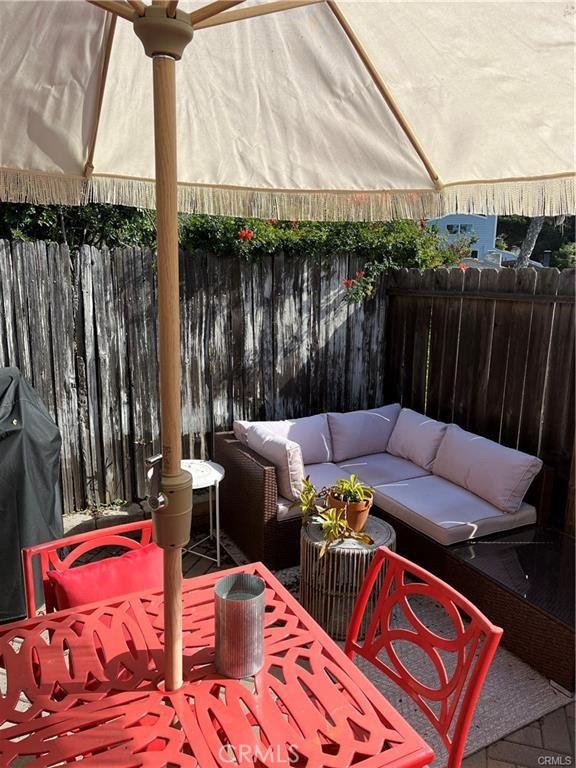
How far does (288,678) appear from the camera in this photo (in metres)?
1.41

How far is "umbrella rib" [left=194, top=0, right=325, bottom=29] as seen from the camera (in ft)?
4.19

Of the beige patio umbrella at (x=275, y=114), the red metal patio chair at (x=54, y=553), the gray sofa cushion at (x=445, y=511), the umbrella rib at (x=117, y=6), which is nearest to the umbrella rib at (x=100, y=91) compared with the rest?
the beige patio umbrella at (x=275, y=114)

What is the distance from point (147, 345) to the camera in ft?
13.4

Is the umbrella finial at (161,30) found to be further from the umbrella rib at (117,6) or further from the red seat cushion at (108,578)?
the red seat cushion at (108,578)

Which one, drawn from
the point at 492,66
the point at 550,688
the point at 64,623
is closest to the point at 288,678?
the point at 64,623

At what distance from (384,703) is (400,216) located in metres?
1.47

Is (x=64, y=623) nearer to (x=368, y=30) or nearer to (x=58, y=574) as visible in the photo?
(x=58, y=574)

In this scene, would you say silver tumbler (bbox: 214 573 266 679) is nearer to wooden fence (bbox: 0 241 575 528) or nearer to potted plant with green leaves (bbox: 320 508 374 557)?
potted plant with green leaves (bbox: 320 508 374 557)

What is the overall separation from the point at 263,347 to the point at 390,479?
1.46 m

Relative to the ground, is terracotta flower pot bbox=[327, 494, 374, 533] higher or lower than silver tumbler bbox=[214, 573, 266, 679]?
lower

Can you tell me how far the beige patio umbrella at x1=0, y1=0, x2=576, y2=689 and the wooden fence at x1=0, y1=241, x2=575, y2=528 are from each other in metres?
2.00

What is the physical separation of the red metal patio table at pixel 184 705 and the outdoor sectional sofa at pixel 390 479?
1.82 metres

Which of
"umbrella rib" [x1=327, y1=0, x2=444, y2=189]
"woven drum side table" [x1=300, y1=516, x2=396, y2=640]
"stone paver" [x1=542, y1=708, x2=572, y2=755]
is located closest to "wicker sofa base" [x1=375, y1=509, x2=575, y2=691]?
"stone paver" [x1=542, y1=708, x2=572, y2=755]

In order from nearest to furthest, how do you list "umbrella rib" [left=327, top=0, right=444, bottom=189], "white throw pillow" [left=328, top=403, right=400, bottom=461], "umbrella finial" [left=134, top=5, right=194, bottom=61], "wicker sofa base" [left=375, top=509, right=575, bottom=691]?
"umbrella finial" [left=134, top=5, right=194, bottom=61] → "umbrella rib" [left=327, top=0, right=444, bottom=189] → "wicker sofa base" [left=375, top=509, right=575, bottom=691] → "white throw pillow" [left=328, top=403, right=400, bottom=461]
